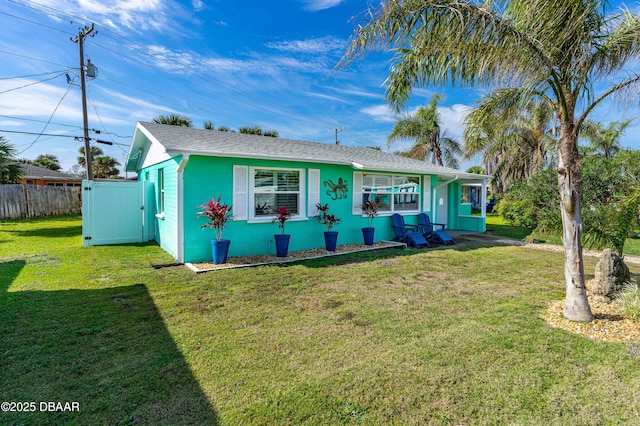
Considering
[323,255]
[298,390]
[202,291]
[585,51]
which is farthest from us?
[323,255]

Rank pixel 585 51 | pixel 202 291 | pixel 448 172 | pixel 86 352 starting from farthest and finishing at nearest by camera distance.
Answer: pixel 448 172, pixel 202 291, pixel 585 51, pixel 86 352

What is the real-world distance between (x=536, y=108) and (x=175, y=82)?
805 inches

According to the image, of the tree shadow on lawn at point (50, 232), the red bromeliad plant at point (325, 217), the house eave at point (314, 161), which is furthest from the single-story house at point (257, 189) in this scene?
the tree shadow on lawn at point (50, 232)

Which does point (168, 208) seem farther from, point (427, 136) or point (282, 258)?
point (427, 136)

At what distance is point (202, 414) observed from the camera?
2.36 m

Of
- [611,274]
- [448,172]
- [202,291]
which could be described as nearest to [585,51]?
[611,274]

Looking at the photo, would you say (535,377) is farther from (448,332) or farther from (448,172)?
(448,172)

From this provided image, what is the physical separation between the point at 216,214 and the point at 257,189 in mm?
1589

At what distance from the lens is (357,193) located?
10.3m

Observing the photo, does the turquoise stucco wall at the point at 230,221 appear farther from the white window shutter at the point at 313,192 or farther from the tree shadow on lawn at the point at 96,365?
the tree shadow on lawn at the point at 96,365

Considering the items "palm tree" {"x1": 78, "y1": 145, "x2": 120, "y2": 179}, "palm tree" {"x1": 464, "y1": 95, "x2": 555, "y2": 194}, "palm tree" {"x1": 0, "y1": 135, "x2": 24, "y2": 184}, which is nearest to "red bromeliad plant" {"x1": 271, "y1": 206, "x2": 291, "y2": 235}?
"palm tree" {"x1": 464, "y1": 95, "x2": 555, "y2": 194}

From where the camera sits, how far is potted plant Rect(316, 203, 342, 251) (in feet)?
29.6

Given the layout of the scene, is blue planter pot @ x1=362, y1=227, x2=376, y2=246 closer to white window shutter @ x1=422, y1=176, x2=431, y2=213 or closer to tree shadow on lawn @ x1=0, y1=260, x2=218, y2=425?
white window shutter @ x1=422, y1=176, x2=431, y2=213

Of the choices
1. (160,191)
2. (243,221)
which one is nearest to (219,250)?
(243,221)
